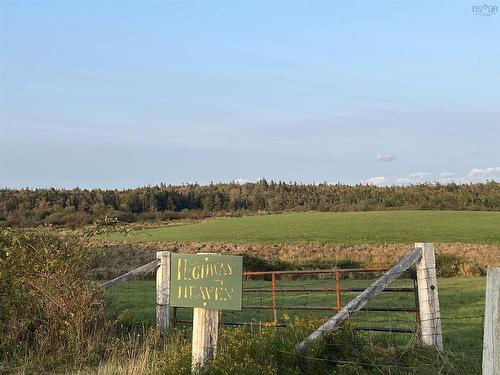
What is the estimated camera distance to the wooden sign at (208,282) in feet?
21.5

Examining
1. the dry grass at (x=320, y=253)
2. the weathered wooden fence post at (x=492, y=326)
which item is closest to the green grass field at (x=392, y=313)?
the weathered wooden fence post at (x=492, y=326)

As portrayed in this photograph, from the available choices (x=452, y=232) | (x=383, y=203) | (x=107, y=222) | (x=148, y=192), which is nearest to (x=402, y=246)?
(x=452, y=232)

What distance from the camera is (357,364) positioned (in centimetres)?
687

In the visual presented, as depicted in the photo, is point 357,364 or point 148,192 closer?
point 357,364

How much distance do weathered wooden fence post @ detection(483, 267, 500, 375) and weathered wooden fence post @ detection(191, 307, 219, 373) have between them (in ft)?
10.2

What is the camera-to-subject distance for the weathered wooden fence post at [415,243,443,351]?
789cm

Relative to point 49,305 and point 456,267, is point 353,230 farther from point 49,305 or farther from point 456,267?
point 49,305

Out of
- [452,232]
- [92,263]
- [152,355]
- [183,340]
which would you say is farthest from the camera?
[452,232]

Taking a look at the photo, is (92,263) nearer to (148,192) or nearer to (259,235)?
(259,235)

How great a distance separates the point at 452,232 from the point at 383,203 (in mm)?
50277

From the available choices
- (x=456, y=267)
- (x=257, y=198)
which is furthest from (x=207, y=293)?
(x=257, y=198)

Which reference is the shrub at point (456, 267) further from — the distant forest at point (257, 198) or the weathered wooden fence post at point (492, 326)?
the distant forest at point (257, 198)

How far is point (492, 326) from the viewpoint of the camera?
4.28 metres

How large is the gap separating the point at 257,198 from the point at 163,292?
370ft
